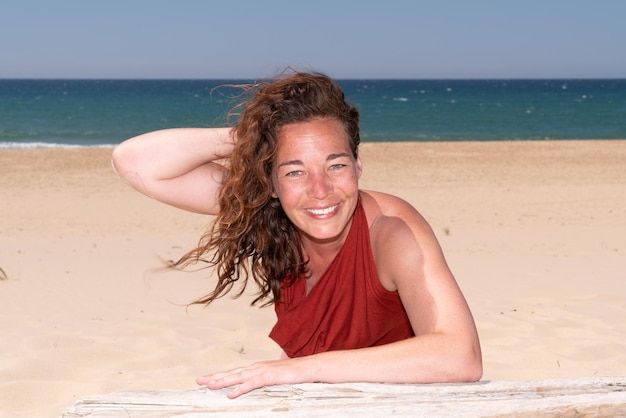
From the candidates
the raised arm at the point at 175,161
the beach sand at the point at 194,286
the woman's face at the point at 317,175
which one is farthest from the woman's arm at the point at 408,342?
the beach sand at the point at 194,286

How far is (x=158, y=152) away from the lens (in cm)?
285

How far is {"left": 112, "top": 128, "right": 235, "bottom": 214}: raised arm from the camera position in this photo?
2834mm

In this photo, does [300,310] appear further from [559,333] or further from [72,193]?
[72,193]

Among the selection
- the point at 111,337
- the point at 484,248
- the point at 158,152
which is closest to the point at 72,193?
the point at 484,248

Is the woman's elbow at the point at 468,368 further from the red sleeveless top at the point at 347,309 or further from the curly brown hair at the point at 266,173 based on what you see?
the curly brown hair at the point at 266,173

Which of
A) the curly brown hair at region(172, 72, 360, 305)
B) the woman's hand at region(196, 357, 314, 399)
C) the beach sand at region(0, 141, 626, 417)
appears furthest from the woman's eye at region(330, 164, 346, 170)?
the beach sand at region(0, 141, 626, 417)

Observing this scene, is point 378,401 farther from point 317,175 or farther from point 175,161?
point 175,161

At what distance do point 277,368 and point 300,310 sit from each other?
79 cm

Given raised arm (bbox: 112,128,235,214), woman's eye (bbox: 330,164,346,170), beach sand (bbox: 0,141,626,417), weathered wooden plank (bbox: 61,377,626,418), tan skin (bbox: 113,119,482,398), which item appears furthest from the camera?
beach sand (bbox: 0,141,626,417)

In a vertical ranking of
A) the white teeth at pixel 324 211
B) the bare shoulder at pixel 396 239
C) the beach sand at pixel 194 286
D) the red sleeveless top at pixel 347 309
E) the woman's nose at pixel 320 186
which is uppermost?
the woman's nose at pixel 320 186

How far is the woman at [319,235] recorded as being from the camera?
2172 millimetres

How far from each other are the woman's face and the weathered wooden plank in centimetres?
71

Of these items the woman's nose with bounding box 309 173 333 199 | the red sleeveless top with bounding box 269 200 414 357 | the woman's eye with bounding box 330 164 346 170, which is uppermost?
the woman's eye with bounding box 330 164 346 170

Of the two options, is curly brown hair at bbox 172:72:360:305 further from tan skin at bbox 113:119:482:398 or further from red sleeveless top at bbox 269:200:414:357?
red sleeveless top at bbox 269:200:414:357
